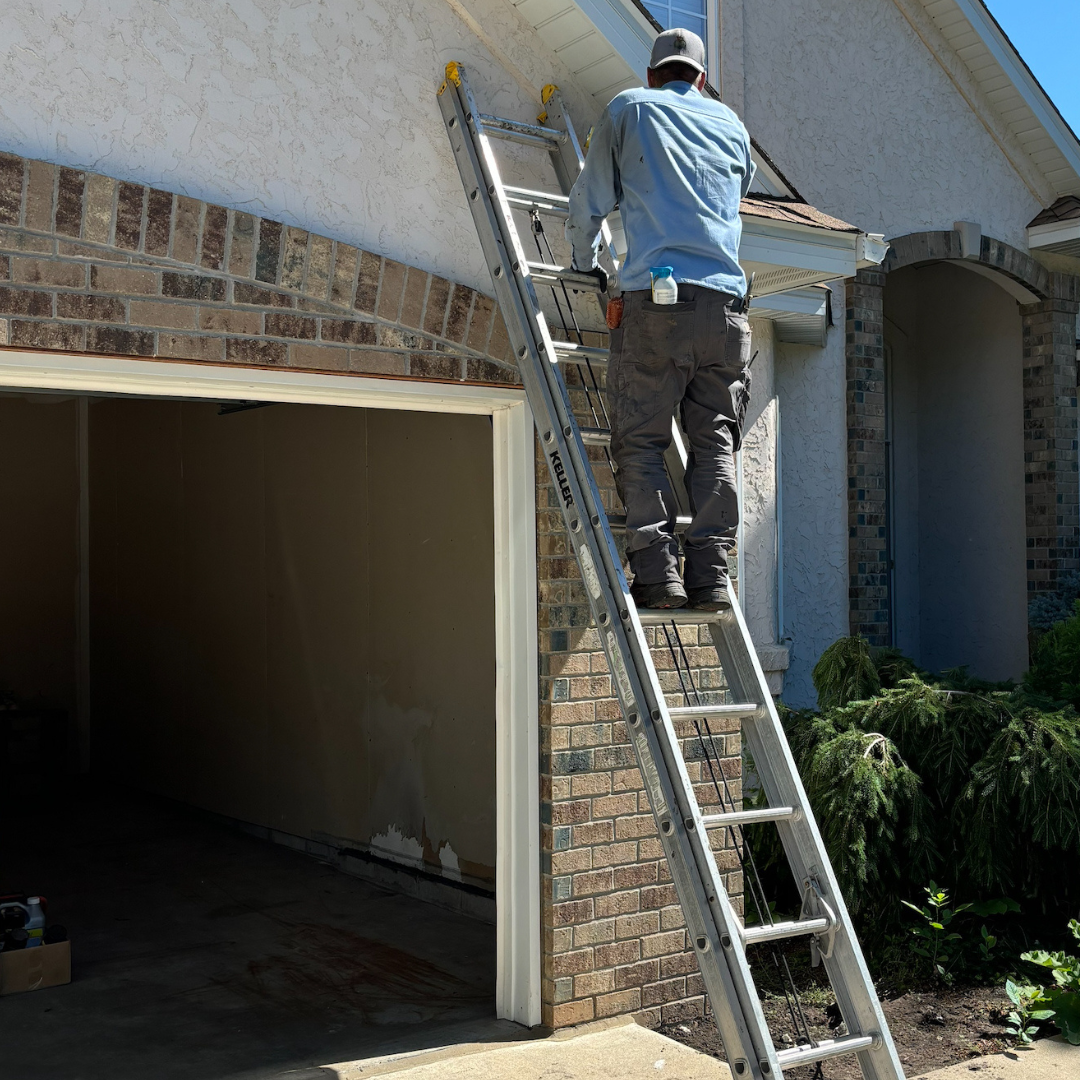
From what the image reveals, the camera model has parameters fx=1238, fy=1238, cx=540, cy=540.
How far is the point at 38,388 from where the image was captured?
4.54m

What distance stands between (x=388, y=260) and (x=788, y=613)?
16.1 feet

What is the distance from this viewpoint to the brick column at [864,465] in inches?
352

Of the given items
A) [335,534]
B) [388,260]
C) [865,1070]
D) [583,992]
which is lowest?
[583,992]

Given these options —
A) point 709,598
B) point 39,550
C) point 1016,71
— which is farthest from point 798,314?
point 39,550

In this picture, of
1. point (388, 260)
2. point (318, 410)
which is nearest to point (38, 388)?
point (388, 260)

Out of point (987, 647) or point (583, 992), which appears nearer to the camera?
point (583, 992)

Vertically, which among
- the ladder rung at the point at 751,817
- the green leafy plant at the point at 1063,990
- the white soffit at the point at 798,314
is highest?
the white soffit at the point at 798,314

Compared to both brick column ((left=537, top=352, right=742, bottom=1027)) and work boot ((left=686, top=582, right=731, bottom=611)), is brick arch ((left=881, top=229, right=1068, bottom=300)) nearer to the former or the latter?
brick column ((left=537, top=352, right=742, bottom=1027))

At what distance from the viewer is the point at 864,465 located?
898 cm

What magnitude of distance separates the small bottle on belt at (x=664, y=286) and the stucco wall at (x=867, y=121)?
4.91 m

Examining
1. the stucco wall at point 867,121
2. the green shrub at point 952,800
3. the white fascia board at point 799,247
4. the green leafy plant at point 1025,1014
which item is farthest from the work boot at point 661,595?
the stucco wall at point 867,121

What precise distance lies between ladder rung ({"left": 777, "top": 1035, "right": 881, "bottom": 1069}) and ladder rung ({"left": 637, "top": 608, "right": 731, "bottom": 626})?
1.29 meters

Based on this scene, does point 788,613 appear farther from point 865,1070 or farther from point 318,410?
point 865,1070

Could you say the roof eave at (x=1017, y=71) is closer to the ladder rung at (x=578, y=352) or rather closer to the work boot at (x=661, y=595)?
the ladder rung at (x=578, y=352)
